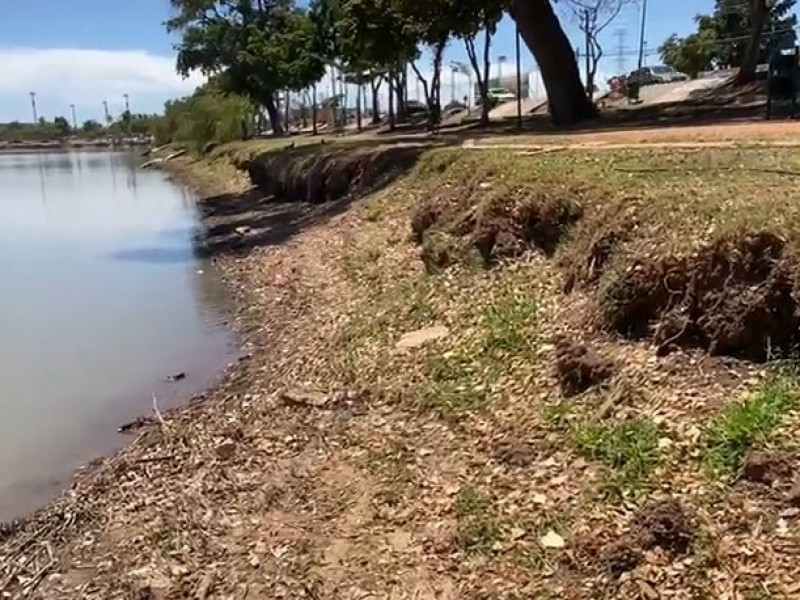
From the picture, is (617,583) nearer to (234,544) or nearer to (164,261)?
(234,544)

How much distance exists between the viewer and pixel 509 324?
25.0ft

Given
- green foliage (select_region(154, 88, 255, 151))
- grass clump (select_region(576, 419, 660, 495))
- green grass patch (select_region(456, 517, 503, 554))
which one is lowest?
green grass patch (select_region(456, 517, 503, 554))

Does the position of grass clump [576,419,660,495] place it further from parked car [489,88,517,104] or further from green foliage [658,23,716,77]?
parked car [489,88,517,104]

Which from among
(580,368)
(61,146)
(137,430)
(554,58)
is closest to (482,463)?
(580,368)

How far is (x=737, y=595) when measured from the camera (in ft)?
12.9

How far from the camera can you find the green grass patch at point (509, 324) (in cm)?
721

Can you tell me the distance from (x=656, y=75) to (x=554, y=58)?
35927 millimetres

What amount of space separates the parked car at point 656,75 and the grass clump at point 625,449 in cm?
4469

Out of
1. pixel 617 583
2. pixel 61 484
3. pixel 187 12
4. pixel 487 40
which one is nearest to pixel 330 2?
pixel 187 12

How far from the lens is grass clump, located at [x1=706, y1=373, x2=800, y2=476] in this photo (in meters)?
4.66

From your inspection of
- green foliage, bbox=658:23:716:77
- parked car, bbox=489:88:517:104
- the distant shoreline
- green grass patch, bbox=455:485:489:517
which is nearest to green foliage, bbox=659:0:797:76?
green foliage, bbox=658:23:716:77

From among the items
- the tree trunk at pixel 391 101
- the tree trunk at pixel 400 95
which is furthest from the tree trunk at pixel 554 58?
the tree trunk at pixel 400 95

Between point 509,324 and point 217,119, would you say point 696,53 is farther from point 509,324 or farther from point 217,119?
point 509,324

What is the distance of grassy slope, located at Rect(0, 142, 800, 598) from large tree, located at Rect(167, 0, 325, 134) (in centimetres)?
4620
